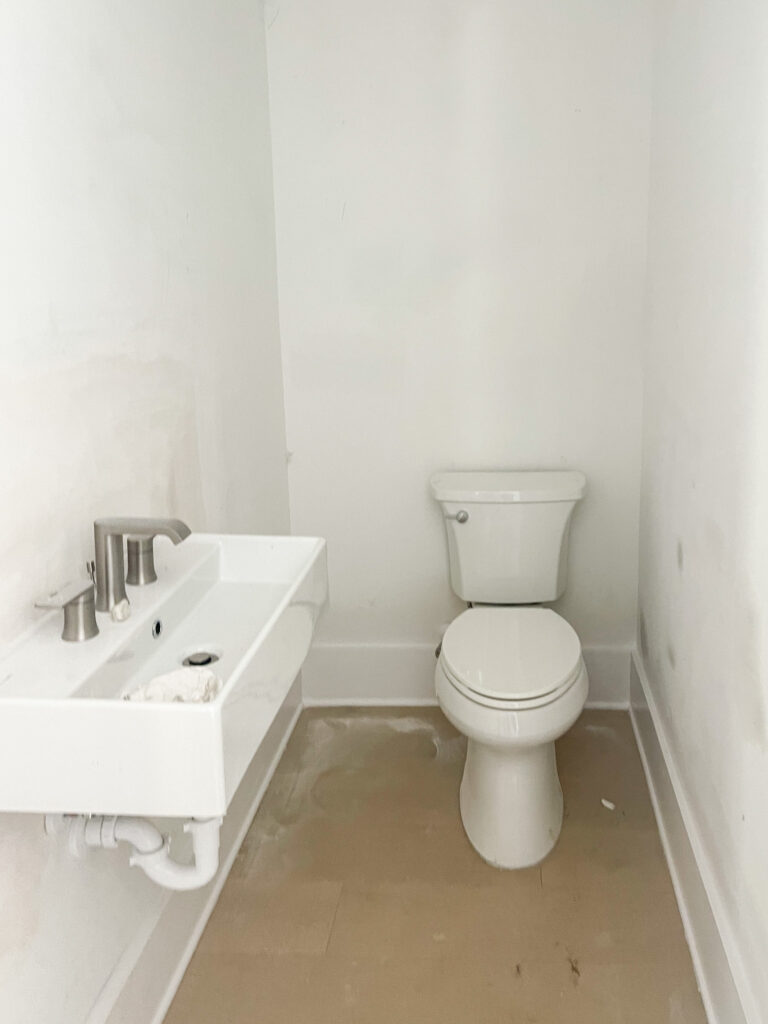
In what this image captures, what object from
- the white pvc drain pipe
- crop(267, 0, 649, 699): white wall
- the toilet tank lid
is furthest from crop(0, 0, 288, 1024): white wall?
the toilet tank lid

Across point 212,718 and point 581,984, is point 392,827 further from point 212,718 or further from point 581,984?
point 212,718

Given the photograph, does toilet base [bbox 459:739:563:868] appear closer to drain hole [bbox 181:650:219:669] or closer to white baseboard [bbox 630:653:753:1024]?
white baseboard [bbox 630:653:753:1024]

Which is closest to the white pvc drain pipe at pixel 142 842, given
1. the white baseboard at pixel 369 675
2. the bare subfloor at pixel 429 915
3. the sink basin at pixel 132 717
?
the sink basin at pixel 132 717

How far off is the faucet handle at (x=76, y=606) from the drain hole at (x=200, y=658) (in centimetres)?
20

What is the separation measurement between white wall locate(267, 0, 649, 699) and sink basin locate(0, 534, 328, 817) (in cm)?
131

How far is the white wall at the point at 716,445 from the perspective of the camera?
1451mm

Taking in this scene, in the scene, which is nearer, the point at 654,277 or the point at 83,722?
the point at 83,722

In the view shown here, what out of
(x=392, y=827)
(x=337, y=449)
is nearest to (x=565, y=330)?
(x=337, y=449)

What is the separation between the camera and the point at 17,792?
44.1 inches

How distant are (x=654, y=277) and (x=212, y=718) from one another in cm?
186

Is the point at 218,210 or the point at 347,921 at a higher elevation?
the point at 218,210

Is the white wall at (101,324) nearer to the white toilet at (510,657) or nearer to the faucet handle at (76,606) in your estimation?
the faucet handle at (76,606)

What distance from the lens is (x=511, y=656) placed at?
2.15 meters

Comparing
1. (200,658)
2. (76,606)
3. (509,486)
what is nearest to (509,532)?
(509,486)
